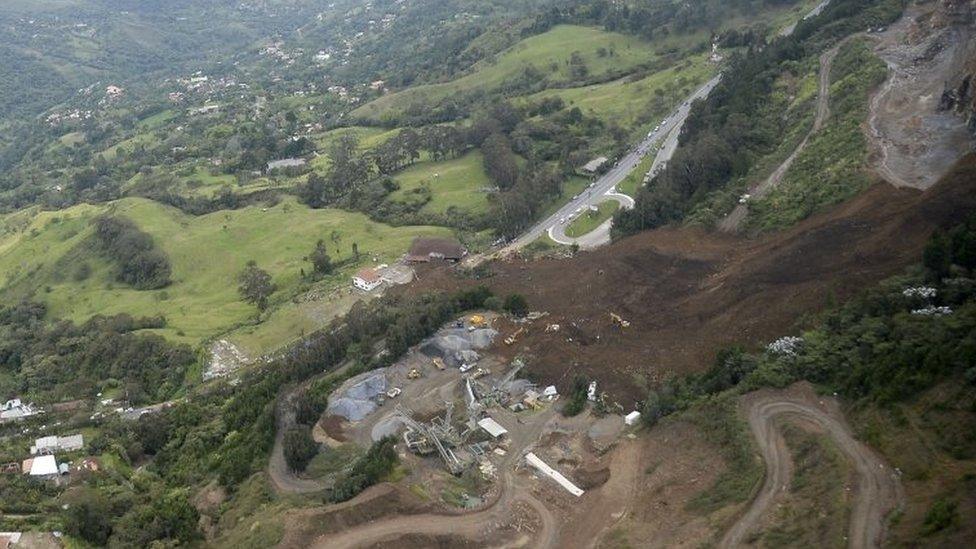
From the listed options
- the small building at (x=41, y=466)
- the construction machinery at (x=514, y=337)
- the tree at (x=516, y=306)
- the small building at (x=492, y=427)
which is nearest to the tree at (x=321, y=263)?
the tree at (x=516, y=306)

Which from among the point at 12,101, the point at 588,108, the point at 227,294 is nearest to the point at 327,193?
the point at 227,294

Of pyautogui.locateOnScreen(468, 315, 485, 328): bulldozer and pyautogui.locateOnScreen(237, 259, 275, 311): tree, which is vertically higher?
pyautogui.locateOnScreen(468, 315, 485, 328): bulldozer

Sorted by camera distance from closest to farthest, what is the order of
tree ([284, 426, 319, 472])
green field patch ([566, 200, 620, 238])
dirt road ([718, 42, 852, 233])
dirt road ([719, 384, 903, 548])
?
dirt road ([719, 384, 903, 548]), tree ([284, 426, 319, 472]), dirt road ([718, 42, 852, 233]), green field patch ([566, 200, 620, 238])

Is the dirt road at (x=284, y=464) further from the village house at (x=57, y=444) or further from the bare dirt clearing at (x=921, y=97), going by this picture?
the bare dirt clearing at (x=921, y=97)

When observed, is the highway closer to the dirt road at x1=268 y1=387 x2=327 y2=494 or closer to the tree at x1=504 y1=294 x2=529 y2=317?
the tree at x1=504 y1=294 x2=529 y2=317

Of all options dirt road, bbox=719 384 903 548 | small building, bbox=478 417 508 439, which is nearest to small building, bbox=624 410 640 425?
dirt road, bbox=719 384 903 548

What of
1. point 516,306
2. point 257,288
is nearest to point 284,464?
point 516,306

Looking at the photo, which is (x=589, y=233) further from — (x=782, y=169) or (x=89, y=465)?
(x=89, y=465)
